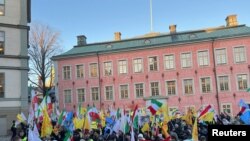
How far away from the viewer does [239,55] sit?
32938 mm

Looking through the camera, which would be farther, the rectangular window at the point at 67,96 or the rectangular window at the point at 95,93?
the rectangular window at the point at 67,96

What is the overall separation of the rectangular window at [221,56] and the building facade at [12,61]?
1953 centimetres

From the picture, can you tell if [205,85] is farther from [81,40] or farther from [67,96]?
[81,40]

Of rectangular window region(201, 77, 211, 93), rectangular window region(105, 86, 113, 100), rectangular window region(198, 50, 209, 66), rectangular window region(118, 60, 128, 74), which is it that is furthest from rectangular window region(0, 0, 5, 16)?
rectangular window region(201, 77, 211, 93)

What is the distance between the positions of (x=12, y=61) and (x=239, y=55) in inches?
872

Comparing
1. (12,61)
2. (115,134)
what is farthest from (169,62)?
(115,134)

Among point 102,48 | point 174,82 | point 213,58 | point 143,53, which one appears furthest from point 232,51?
point 102,48

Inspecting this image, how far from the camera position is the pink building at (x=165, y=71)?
108ft

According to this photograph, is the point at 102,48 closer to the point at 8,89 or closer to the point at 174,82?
the point at 174,82

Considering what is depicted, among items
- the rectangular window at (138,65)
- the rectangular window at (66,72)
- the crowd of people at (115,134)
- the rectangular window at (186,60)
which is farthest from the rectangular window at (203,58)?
the crowd of people at (115,134)

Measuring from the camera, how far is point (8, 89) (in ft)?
78.1

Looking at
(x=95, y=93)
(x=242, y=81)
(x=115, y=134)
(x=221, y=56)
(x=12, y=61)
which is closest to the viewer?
(x=115, y=134)

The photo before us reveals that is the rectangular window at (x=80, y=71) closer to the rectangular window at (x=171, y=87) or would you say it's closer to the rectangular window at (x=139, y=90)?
the rectangular window at (x=139, y=90)

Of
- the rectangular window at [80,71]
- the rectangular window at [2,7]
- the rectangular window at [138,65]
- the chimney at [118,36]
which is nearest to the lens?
the rectangular window at [2,7]
